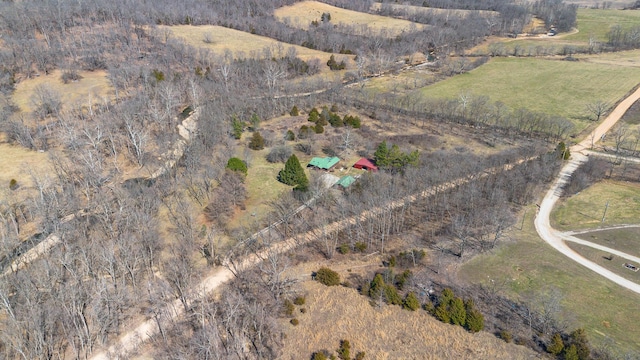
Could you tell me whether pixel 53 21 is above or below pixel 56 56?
above

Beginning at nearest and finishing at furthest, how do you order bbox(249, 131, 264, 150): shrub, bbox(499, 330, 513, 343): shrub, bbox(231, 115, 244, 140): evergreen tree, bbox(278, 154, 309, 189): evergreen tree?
bbox(499, 330, 513, 343): shrub, bbox(278, 154, 309, 189): evergreen tree, bbox(249, 131, 264, 150): shrub, bbox(231, 115, 244, 140): evergreen tree

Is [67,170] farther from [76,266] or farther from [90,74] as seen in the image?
[90,74]

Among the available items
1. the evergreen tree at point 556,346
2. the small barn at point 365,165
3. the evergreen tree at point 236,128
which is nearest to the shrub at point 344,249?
the small barn at point 365,165

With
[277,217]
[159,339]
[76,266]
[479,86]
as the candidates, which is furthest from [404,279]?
[479,86]

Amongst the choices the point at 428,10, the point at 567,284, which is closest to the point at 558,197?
the point at 567,284

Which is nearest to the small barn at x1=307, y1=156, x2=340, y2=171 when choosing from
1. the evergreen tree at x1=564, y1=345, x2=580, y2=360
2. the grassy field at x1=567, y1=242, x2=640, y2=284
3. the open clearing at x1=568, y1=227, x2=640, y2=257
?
the grassy field at x1=567, y1=242, x2=640, y2=284

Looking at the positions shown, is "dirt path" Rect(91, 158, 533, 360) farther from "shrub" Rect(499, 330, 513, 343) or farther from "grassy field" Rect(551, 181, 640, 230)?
"shrub" Rect(499, 330, 513, 343)

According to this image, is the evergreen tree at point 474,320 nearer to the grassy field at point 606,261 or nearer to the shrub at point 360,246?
the shrub at point 360,246
